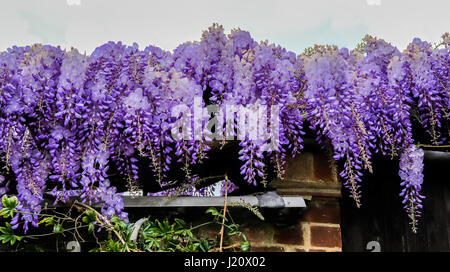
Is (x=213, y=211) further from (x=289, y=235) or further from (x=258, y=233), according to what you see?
(x=289, y=235)

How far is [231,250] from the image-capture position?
2.37 metres

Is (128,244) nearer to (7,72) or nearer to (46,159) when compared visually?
(46,159)

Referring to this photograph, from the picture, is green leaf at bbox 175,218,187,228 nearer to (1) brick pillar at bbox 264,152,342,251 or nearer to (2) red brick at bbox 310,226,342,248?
(1) brick pillar at bbox 264,152,342,251

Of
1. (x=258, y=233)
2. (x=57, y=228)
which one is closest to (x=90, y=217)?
(x=57, y=228)

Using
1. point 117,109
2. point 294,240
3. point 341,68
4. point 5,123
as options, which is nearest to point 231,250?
point 294,240

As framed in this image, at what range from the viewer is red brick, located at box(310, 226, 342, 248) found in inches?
96.8

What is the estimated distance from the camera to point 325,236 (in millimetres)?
2467

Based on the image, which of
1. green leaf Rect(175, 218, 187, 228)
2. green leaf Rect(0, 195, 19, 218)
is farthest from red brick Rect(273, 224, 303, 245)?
green leaf Rect(0, 195, 19, 218)

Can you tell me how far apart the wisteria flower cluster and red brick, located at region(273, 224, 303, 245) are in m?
0.35

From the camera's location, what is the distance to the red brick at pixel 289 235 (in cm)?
247

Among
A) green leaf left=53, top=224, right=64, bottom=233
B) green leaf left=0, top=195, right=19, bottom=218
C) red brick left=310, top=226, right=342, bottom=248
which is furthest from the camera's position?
red brick left=310, top=226, right=342, bottom=248

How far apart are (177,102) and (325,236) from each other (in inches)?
41.3

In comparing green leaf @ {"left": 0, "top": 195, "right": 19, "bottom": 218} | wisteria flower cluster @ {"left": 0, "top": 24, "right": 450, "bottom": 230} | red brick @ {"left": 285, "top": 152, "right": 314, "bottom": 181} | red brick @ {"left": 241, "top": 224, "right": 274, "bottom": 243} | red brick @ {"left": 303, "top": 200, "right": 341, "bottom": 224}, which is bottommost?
Result: red brick @ {"left": 241, "top": 224, "right": 274, "bottom": 243}

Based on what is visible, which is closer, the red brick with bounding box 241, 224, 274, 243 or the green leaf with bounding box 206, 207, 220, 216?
the green leaf with bounding box 206, 207, 220, 216
